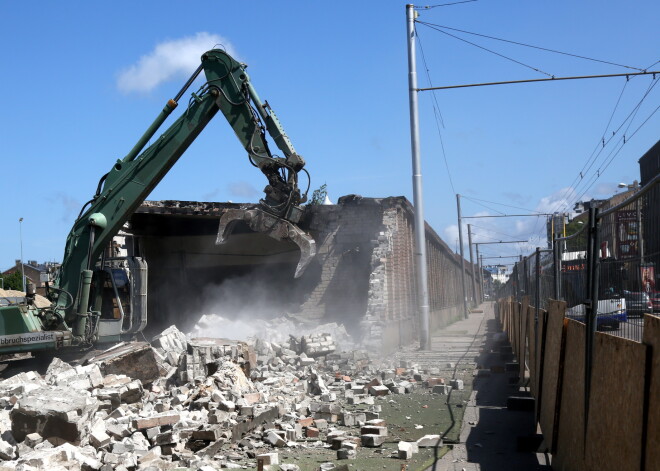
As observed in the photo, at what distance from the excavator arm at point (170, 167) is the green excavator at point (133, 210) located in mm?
20

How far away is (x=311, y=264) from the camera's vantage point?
805 inches

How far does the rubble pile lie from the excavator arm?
5.61 ft

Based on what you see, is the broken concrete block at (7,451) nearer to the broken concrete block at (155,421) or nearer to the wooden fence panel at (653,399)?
the broken concrete block at (155,421)

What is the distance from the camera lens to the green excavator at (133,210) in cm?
1341

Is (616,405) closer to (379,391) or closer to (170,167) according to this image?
(379,391)

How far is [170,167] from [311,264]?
6978 millimetres

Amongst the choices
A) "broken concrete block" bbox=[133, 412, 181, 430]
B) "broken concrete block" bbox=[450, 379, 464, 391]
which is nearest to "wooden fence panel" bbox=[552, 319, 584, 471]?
"broken concrete block" bbox=[133, 412, 181, 430]

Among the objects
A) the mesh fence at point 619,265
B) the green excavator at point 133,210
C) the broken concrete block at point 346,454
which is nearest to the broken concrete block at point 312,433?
the broken concrete block at point 346,454

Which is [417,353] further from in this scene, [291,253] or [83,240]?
[83,240]

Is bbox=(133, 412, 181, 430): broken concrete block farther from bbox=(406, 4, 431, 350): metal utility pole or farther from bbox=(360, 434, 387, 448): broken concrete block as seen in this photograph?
bbox=(406, 4, 431, 350): metal utility pole

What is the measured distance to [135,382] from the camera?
34.9 ft

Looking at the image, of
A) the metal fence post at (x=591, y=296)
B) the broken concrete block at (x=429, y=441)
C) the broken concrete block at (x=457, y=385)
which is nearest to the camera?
the metal fence post at (x=591, y=296)

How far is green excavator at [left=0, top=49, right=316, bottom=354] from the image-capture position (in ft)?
44.0

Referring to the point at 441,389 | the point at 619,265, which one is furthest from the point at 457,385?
the point at 619,265
